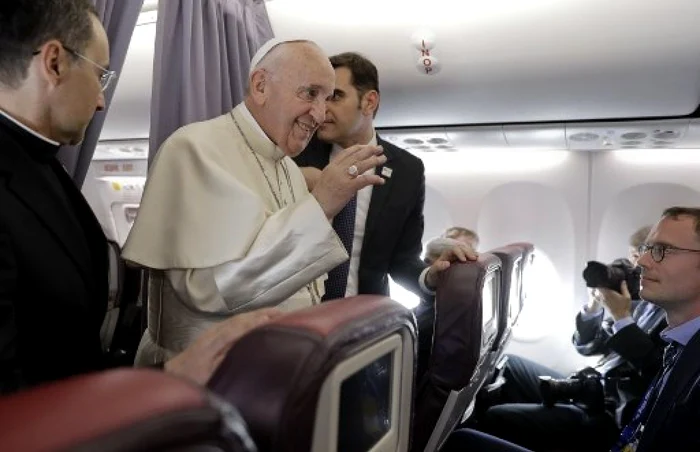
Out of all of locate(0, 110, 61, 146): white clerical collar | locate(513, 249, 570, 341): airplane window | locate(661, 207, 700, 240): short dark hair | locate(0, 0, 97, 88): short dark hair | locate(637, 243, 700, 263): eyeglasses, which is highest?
locate(0, 0, 97, 88): short dark hair

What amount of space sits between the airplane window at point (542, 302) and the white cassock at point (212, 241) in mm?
4569

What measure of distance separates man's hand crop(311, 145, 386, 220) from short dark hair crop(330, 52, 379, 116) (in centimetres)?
99

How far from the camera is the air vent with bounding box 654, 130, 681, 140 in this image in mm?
4297

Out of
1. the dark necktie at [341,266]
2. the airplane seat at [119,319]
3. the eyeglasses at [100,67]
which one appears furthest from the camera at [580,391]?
the eyeglasses at [100,67]

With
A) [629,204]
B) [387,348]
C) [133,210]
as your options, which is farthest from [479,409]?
[133,210]

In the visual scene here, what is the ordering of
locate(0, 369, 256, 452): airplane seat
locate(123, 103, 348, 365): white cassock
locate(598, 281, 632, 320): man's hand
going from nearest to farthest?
locate(0, 369, 256, 452): airplane seat < locate(123, 103, 348, 365): white cassock < locate(598, 281, 632, 320): man's hand

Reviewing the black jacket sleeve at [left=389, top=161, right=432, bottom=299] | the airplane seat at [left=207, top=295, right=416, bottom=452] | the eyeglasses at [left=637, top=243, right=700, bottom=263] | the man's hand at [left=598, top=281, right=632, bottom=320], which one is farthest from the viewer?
the man's hand at [left=598, top=281, right=632, bottom=320]

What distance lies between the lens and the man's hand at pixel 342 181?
145cm

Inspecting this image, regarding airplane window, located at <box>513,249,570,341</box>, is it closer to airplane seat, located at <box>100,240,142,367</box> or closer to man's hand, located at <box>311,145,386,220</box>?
airplane seat, located at <box>100,240,142,367</box>

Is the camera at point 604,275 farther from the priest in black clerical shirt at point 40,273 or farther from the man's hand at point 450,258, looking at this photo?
the priest in black clerical shirt at point 40,273

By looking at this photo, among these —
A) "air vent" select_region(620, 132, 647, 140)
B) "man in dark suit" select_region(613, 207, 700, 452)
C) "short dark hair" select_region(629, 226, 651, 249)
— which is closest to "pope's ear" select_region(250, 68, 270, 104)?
"man in dark suit" select_region(613, 207, 700, 452)

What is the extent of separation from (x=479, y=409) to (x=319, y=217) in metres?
3.31

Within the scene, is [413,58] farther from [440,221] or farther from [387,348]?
[440,221]

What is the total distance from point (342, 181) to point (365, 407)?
63 cm
